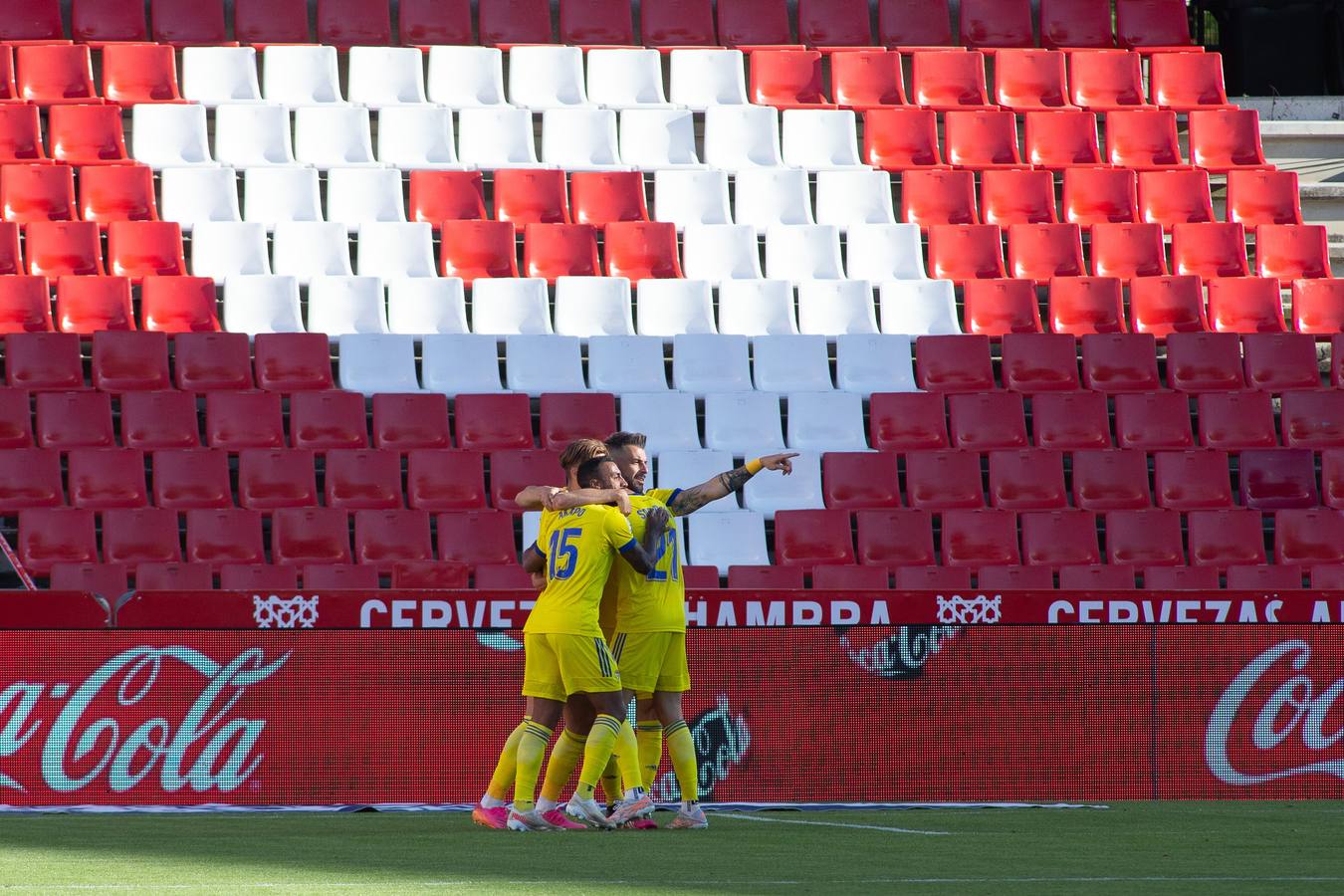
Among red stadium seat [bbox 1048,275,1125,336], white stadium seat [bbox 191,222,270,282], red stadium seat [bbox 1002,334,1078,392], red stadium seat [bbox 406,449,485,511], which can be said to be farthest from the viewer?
red stadium seat [bbox 1048,275,1125,336]

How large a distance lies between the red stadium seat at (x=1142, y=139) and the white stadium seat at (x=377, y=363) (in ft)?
20.6

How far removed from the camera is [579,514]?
22.5 ft

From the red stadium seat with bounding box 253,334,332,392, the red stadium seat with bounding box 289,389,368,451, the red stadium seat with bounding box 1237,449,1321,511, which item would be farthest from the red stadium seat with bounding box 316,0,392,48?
Result: the red stadium seat with bounding box 1237,449,1321,511

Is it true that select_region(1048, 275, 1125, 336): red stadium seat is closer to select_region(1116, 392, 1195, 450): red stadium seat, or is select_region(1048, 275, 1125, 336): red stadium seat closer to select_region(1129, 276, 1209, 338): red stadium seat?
select_region(1129, 276, 1209, 338): red stadium seat

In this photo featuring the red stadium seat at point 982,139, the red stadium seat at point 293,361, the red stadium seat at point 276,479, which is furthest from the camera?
the red stadium seat at point 982,139

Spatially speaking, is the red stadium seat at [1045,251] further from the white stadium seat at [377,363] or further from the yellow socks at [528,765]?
the yellow socks at [528,765]

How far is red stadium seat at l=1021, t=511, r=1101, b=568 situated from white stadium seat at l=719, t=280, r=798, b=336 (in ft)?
7.98

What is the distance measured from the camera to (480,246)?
13.8 metres

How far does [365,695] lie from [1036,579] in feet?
15.6

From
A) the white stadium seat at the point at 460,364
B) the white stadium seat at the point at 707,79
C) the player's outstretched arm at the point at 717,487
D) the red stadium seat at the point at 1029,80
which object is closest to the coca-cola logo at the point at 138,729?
the player's outstretched arm at the point at 717,487

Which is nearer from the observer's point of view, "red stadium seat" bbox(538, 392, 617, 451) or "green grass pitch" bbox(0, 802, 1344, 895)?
"green grass pitch" bbox(0, 802, 1344, 895)

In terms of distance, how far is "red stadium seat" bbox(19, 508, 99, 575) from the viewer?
36.5 feet

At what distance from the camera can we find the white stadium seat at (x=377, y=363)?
12.6 meters

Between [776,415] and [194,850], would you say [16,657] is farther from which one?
[776,415]
